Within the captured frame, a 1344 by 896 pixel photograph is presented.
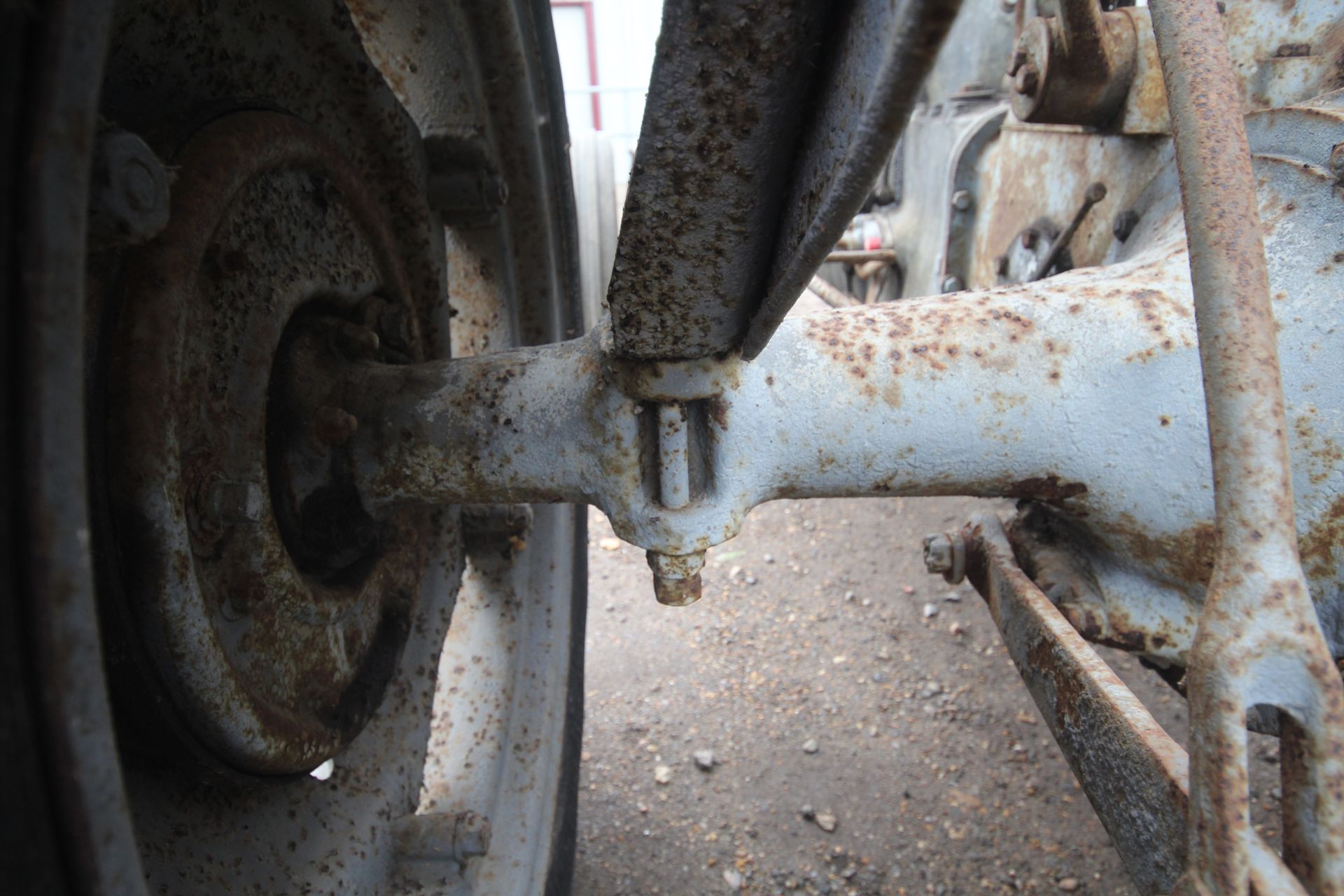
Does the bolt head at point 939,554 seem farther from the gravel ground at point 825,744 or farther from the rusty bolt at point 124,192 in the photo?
the rusty bolt at point 124,192

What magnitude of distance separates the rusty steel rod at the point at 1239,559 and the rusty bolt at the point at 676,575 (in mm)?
428

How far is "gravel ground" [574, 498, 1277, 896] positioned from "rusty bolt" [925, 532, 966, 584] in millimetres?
658

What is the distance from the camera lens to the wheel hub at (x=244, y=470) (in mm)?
618

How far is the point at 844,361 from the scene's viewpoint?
882 mm

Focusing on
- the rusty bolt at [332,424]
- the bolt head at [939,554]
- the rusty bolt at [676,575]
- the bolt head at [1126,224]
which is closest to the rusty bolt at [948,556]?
the bolt head at [939,554]

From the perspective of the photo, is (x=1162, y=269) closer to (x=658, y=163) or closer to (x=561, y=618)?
(x=658, y=163)

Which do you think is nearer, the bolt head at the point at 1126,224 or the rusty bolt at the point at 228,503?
the rusty bolt at the point at 228,503

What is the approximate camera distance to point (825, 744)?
5.82 ft

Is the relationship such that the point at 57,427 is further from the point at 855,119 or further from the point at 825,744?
the point at 825,744

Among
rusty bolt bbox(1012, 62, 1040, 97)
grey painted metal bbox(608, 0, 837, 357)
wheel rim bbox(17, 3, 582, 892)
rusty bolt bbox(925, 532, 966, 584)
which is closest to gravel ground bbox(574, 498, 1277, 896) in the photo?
wheel rim bbox(17, 3, 582, 892)

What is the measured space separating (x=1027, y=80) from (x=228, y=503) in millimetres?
1156

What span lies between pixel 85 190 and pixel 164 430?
313 mm

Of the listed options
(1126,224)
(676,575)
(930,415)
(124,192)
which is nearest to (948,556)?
(930,415)

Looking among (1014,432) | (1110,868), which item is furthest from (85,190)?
(1110,868)
